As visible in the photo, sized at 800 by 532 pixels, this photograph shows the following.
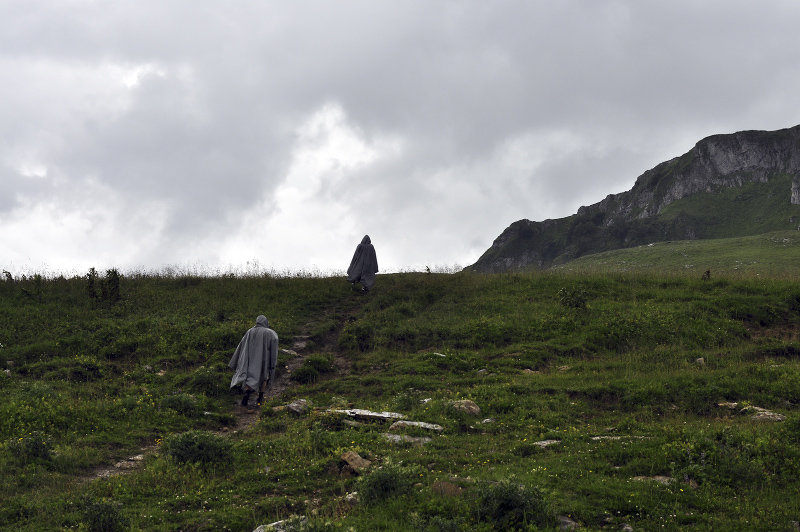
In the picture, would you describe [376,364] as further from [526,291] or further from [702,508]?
[702,508]

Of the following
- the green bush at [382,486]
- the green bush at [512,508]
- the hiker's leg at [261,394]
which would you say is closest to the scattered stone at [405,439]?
the green bush at [382,486]

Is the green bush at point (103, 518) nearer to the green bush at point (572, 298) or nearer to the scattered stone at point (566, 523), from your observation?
the scattered stone at point (566, 523)

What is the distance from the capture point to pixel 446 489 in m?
8.05

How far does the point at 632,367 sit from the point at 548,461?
287 inches

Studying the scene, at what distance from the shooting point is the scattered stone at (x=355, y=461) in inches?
356

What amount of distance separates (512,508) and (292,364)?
11.5m

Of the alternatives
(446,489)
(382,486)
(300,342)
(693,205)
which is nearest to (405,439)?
(446,489)

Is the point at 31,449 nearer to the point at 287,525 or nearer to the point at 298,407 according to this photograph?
the point at 298,407

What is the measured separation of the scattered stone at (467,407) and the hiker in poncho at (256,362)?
16.7ft

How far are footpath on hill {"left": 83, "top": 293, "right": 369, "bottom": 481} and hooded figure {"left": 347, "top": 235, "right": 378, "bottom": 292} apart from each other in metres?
0.68

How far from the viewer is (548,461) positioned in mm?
9250

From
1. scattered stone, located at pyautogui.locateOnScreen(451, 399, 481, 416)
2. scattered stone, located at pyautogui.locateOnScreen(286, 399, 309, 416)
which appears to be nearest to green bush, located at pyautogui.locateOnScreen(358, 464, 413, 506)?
scattered stone, located at pyautogui.locateOnScreen(451, 399, 481, 416)

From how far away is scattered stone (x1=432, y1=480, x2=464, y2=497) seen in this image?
7.90 metres

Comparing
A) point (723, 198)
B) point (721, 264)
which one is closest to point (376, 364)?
point (721, 264)
